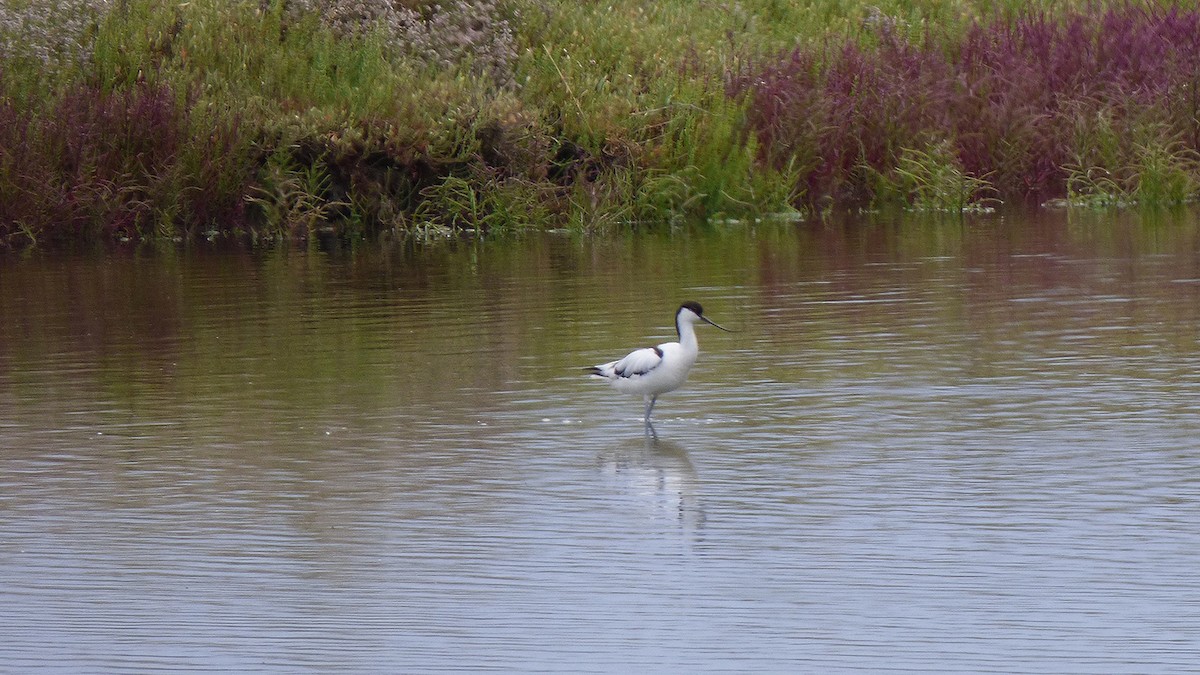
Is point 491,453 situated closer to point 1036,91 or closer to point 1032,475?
point 1032,475

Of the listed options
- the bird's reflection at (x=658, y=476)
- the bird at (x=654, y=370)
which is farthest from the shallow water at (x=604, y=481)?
the bird at (x=654, y=370)

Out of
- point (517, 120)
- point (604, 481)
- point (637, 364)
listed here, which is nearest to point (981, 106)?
point (517, 120)

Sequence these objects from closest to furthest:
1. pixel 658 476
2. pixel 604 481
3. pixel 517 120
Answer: pixel 604 481 < pixel 658 476 < pixel 517 120

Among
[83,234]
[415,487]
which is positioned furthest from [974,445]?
[83,234]

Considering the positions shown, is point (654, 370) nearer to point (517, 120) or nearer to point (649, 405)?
point (649, 405)

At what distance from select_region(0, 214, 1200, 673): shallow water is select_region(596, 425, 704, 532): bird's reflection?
0.08 ft

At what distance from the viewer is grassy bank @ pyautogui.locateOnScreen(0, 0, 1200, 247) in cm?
2238

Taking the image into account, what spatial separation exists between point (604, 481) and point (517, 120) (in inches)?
559

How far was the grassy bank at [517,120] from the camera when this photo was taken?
22375mm

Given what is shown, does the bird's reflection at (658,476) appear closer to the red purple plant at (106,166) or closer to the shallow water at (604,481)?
the shallow water at (604,481)

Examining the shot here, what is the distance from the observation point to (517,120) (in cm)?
2283

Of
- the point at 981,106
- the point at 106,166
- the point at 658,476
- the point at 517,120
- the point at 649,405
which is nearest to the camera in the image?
the point at 658,476

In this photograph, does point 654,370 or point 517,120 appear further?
point 517,120

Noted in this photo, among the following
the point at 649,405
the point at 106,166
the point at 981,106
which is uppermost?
the point at 981,106
